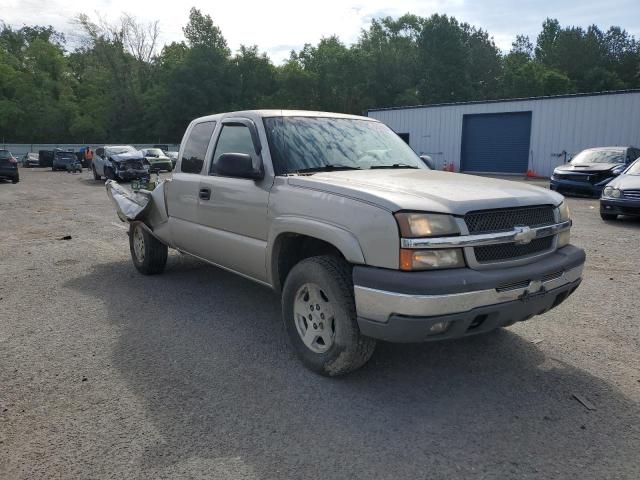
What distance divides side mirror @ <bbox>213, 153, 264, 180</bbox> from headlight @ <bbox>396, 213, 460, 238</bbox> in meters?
1.47

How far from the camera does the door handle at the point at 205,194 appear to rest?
488 cm

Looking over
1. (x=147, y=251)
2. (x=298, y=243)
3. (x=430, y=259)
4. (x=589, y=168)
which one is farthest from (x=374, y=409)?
(x=589, y=168)

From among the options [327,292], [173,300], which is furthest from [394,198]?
[173,300]

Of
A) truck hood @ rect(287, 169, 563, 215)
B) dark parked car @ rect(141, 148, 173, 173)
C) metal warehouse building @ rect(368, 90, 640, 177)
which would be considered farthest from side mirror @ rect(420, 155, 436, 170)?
dark parked car @ rect(141, 148, 173, 173)

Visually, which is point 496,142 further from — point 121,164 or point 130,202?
point 130,202

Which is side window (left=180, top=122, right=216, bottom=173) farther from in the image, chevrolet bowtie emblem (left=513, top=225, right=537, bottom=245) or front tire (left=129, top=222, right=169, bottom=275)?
chevrolet bowtie emblem (left=513, top=225, right=537, bottom=245)

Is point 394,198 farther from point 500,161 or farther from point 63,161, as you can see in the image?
point 63,161

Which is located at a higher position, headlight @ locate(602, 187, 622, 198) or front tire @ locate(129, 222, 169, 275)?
headlight @ locate(602, 187, 622, 198)

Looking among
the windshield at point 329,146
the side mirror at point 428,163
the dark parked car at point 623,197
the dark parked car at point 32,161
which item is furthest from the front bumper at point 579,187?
the dark parked car at point 32,161

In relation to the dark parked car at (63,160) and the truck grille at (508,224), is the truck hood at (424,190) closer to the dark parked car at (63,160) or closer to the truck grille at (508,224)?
the truck grille at (508,224)

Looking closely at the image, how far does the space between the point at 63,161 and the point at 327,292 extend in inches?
1459

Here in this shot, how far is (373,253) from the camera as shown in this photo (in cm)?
317

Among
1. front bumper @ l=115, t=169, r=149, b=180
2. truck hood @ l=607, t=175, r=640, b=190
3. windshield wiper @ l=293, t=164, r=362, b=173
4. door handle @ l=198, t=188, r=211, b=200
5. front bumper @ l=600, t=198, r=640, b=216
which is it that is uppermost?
windshield wiper @ l=293, t=164, r=362, b=173

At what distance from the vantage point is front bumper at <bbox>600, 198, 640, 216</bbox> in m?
10.2
